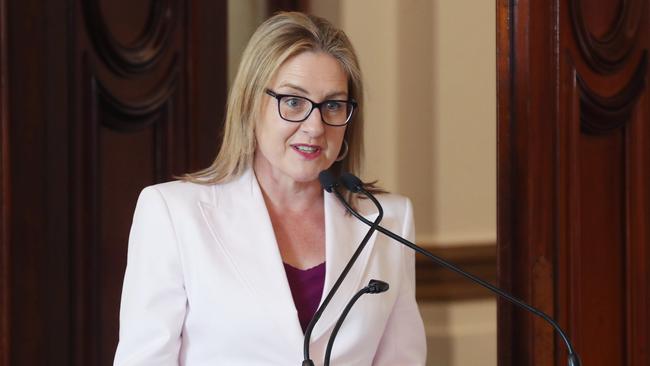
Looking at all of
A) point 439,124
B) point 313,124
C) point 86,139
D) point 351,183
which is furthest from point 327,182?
point 439,124

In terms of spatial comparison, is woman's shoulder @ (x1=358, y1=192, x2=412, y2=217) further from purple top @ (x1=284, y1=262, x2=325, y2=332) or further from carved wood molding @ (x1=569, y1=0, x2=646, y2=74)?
carved wood molding @ (x1=569, y1=0, x2=646, y2=74)

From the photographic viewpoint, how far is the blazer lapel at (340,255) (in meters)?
1.88

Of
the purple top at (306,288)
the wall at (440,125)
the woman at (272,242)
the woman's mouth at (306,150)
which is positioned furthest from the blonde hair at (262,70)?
the wall at (440,125)

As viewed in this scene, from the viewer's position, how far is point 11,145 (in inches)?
81.9

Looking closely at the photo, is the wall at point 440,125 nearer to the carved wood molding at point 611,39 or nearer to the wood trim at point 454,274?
the wood trim at point 454,274

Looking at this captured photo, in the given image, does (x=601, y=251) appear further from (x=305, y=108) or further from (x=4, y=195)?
(x=4, y=195)

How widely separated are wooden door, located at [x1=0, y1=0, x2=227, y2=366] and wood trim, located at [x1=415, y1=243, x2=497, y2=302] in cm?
73

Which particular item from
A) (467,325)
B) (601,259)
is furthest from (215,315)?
(467,325)

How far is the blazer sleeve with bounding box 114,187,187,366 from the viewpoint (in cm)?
179

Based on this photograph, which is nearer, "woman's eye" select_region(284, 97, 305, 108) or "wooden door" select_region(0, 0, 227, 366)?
"woman's eye" select_region(284, 97, 305, 108)

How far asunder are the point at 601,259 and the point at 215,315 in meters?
0.90

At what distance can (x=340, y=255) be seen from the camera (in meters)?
1.94

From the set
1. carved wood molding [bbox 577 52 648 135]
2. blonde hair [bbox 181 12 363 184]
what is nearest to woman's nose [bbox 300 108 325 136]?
blonde hair [bbox 181 12 363 184]

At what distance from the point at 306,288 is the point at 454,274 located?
1.17 metres
